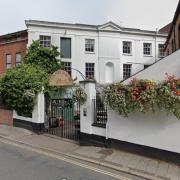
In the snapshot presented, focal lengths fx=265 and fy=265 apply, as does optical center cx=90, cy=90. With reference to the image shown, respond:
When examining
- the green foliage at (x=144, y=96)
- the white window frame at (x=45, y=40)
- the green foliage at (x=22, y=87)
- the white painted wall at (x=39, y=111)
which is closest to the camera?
the green foliage at (x=144, y=96)

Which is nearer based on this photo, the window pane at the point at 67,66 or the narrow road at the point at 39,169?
the narrow road at the point at 39,169

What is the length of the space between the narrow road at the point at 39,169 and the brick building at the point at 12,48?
2348 cm

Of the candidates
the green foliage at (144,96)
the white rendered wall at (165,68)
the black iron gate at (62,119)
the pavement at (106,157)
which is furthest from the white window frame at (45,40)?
the green foliage at (144,96)

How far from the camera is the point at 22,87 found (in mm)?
15641

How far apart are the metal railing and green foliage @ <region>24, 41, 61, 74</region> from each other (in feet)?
54.5

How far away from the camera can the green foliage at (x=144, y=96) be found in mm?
7754

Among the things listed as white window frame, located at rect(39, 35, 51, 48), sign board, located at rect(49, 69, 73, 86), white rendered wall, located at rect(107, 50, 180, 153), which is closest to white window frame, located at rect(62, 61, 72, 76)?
white window frame, located at rect(39, 35, 51, 48)

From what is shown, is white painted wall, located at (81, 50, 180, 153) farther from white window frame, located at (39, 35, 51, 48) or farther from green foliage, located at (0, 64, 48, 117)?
white window frame, located at (39, 35, 51, 48)

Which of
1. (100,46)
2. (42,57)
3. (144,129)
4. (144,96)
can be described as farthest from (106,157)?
(100,46)

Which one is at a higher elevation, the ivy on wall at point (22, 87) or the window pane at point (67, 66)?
the window pane at point (67, 66)

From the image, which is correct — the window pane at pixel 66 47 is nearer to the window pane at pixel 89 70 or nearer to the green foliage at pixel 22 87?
the window pane at pixel 89 70

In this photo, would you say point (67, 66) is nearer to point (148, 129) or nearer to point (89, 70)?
point (89, 70)

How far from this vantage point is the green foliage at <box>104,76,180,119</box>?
7754mm

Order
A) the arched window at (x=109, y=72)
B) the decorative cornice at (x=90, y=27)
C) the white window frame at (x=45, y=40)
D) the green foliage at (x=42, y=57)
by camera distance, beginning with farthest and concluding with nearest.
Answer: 1. the arched window at (x=109, y=72)
2. the white window frame at (x=45, y=40)
3. the decorative cornice at (x=90, y=27)
4. the green foliage at (x=42, y=57)
